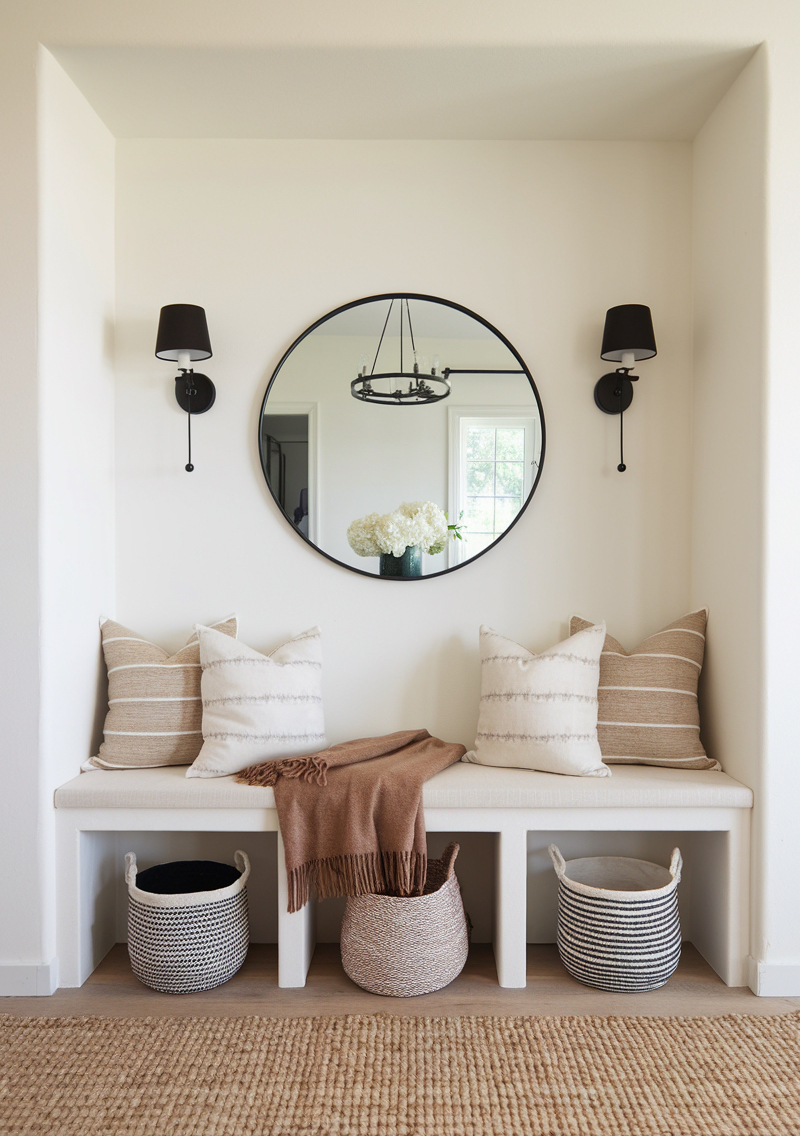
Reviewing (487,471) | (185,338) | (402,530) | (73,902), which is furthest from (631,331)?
(73,902)

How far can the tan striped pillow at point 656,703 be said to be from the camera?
7.79 ft

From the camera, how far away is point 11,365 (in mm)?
2133

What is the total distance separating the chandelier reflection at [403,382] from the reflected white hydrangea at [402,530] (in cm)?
34

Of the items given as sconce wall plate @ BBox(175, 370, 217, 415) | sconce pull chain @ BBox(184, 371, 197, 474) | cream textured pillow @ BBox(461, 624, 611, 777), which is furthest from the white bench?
sconce wall plate @ BBox(175, 370, 217, 415)

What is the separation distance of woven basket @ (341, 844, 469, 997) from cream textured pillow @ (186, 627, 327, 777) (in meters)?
0.48

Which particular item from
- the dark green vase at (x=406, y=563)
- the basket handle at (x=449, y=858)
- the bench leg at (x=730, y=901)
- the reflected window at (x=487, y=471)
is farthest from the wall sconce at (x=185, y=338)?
the bench leg at (x=730, y=901)

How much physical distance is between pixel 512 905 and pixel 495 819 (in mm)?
238

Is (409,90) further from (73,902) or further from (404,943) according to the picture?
(73,902)

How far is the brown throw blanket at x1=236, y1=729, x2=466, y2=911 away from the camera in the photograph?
6.96 feet

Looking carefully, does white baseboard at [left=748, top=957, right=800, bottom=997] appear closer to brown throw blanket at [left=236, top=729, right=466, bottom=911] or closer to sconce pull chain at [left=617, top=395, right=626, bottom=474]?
brown throw blanket at [left=236, top=729, right=466, bottom=911]

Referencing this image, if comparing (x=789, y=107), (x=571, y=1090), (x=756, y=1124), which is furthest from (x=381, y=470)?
(x=756, y=1124)

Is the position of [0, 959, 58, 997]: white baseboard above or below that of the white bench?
below

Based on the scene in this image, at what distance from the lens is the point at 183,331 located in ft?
7.86

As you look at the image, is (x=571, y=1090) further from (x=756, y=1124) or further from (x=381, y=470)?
(x=381, y=470)
